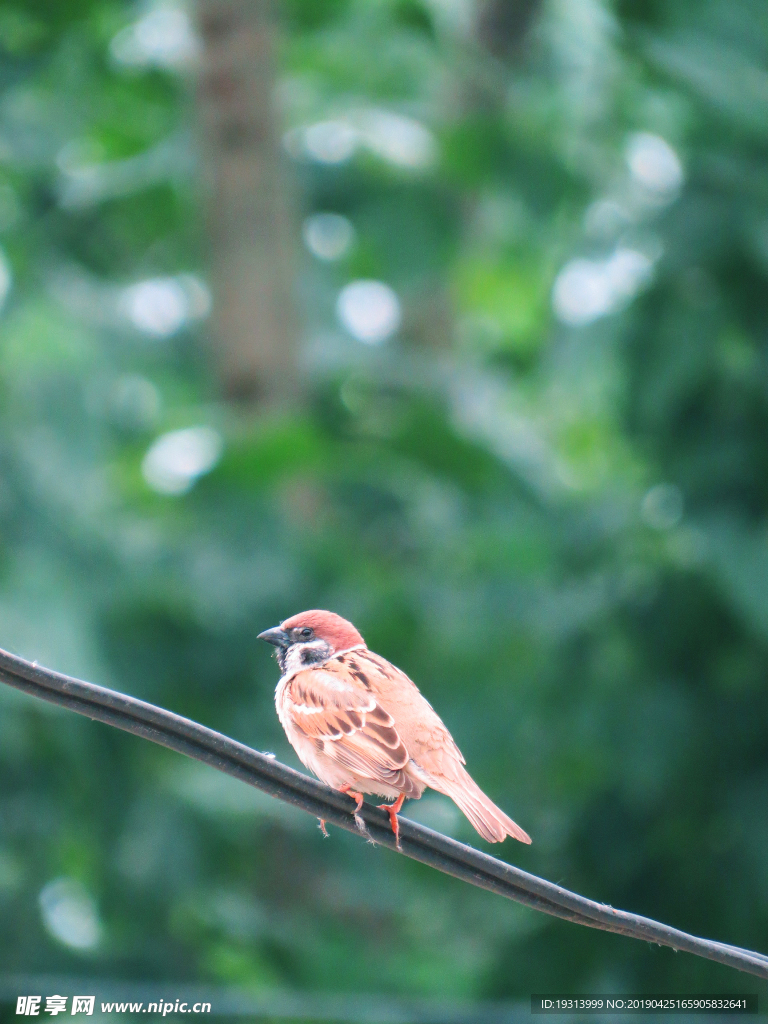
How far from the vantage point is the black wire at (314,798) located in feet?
5.96

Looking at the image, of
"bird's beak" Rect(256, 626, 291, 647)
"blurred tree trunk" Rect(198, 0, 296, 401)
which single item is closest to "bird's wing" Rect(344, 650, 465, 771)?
"bird's beak" Rect(256, 626, 291, 647)

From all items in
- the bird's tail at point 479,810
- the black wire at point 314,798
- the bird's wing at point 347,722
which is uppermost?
the bird's wing at point 347,722

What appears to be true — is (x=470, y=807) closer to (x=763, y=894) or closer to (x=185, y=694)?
(x=763, y=894)

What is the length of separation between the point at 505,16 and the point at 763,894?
6.48 metres

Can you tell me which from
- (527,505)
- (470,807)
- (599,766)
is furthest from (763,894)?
(470,807)

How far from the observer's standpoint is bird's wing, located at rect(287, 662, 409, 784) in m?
2.60

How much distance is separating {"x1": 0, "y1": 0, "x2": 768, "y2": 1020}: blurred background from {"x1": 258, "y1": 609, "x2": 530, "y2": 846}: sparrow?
97.7 inches

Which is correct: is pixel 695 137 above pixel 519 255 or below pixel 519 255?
below

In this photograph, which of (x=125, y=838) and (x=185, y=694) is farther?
(x=185, y=694)

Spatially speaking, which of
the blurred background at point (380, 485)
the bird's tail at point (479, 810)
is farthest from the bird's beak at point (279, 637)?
the blurred background at point (380, 485)

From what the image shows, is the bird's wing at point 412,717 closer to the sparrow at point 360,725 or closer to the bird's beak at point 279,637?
the sparrow at point 360,725

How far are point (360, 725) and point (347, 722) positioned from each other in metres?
0.04

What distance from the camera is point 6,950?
250 inches

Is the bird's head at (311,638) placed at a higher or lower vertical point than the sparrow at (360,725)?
higher
